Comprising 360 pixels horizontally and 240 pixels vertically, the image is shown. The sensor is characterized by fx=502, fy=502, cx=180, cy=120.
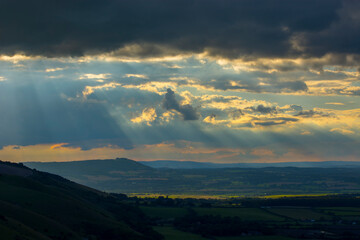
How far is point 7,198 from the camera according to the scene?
18550cm

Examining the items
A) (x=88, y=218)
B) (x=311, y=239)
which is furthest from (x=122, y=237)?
(x=311, y=239)

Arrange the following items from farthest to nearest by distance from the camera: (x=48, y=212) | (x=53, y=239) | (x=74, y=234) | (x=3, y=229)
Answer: (x=48, y=212) < (x=74, y=234) < (x=53, y=239) < (x=3, y=229)

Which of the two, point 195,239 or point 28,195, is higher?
point 28,195

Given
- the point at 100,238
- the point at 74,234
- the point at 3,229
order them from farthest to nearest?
the point at 100,238 → the point at 74,234 → the point at 3,229

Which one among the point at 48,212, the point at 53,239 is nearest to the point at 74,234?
the point at 53,239

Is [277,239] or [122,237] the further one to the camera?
[277,239]

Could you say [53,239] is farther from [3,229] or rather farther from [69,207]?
[69,207]

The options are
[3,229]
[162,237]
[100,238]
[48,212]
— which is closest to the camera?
[3,229]

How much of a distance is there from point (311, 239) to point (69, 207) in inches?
3752

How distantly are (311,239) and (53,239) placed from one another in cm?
10569

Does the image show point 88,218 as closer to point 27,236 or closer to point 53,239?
point 53,239

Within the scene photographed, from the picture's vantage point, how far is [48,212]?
7136 inches

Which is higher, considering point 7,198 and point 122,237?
point 7,198

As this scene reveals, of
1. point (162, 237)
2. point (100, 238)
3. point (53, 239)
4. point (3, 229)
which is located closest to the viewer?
point (3, 229)
